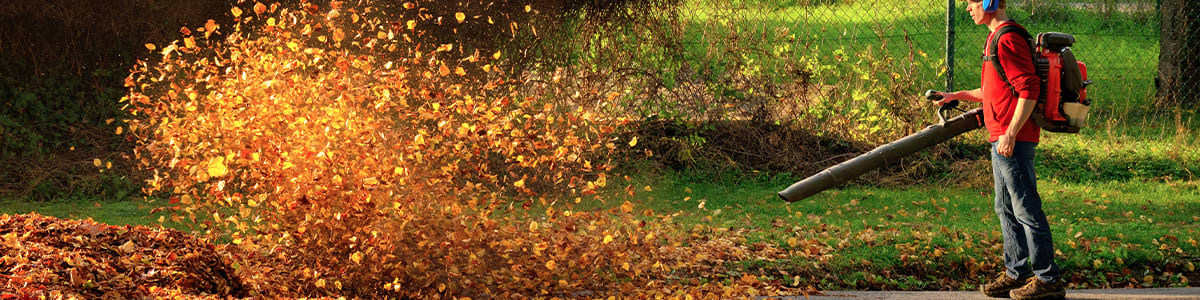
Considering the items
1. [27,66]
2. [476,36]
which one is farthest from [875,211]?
[27,66]

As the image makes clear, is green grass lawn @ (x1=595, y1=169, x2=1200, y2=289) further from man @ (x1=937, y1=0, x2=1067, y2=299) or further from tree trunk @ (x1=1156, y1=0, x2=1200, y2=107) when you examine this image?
tree trunk @ (x1=1156, y1=0, x2=1200, y2=107)

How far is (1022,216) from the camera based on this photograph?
15.7ft

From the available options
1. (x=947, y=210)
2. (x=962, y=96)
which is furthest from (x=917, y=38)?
(x=962, y=96)

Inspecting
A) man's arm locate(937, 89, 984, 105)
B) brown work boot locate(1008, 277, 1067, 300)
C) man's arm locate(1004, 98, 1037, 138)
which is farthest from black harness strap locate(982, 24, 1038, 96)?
brown work boot locate(1008, 277, 1067, 300)

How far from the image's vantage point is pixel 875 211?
725 cm

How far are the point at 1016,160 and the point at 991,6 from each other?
69 cm

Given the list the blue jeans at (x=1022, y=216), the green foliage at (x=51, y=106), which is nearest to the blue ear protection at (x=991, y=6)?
the blue jeans at (x=1022, y=216)

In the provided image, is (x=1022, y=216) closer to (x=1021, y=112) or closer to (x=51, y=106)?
(x=1021, y=112)

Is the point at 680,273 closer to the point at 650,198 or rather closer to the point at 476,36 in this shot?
the point at 650,198

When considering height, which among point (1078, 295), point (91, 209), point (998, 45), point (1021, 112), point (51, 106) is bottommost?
point (1078, 295)

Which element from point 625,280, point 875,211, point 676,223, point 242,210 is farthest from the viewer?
point 875,211

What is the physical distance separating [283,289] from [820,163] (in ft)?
16.0

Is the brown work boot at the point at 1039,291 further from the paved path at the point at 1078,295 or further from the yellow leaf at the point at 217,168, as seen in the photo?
the yellow leaf at the point at 217,168

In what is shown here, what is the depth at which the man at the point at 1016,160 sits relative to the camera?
179 inches
